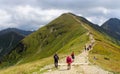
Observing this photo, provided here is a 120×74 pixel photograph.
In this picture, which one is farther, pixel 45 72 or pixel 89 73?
pixel 45 72

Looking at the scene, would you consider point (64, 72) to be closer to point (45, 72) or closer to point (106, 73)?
point (45, 72)

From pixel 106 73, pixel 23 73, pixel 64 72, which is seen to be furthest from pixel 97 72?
pixel 23 73

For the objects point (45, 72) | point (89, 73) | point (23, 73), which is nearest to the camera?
point (89, 73)

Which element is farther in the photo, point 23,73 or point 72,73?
point 23,73

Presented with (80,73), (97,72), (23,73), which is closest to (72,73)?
(80,73)

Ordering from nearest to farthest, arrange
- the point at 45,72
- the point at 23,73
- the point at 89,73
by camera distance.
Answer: the point at 89,73 → the point at 45,72 → the point at 23,73

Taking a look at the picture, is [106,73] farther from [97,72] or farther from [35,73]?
[35,73]

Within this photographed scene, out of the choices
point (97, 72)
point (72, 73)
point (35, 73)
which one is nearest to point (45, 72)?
point (35, 73)

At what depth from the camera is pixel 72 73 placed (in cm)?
5128

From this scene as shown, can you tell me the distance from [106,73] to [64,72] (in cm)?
740

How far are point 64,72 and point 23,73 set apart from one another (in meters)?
11.2

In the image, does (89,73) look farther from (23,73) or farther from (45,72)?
(23,73)

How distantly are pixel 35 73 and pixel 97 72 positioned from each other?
11.5 metres

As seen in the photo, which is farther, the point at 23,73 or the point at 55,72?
the point at 23,73
